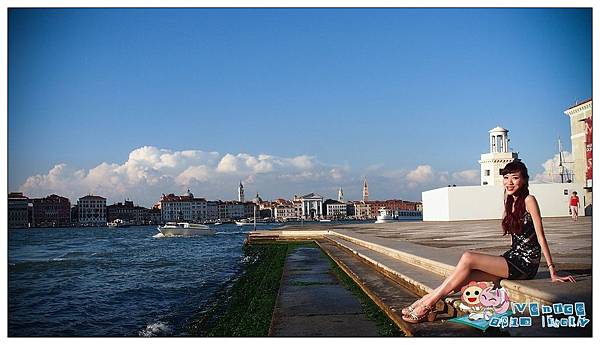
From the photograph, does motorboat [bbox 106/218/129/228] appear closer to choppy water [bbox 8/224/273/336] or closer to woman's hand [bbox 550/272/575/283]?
choppy water [bbox 8/224/273/336]

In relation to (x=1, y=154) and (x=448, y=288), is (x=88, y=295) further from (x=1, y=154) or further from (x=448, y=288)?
(x=448, y=288)

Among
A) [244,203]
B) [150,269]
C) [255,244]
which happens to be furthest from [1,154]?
[244,203]

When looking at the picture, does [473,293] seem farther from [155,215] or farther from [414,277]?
[155,215]

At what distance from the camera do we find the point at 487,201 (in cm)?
3303

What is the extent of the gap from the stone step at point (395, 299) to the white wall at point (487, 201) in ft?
72.8

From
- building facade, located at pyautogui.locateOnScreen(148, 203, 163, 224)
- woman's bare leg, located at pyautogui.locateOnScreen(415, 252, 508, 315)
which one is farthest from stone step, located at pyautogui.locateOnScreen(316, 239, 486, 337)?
building facade, located at pyautogui.locateOnScreen(148, 203, 163, 224)

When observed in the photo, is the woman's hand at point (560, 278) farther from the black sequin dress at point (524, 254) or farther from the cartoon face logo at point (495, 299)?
the cartoon face logo at point (495, 299)

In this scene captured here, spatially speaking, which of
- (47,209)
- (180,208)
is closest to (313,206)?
(180,208)

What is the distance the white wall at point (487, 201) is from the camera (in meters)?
31.3

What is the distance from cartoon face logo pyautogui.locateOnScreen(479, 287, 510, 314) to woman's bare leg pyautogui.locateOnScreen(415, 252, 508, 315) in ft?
0.52

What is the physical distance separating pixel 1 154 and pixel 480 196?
97.7ft

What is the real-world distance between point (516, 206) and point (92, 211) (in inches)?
4573

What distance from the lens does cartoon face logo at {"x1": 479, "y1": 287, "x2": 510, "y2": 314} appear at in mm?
5098
